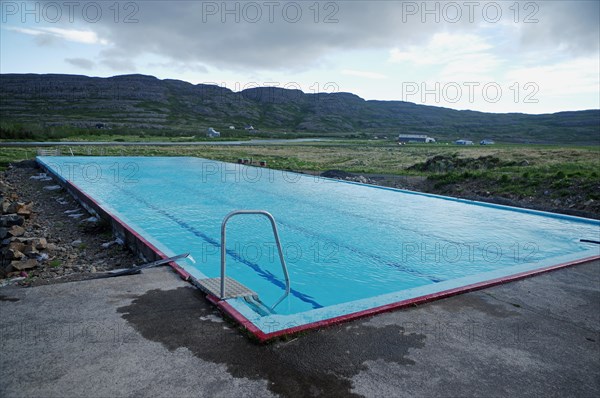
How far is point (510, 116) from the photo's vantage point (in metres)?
158

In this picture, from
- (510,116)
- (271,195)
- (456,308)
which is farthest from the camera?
(510,116)

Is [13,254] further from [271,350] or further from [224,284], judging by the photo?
[271,350]

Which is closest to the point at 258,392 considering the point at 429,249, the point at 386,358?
the point at 386,358

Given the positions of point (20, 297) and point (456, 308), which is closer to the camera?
point (20, 297)

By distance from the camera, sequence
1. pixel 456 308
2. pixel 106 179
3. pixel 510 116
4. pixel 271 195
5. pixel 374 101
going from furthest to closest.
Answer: pixel 374 101, pixel 510 116, pixel 106 179, pixel 271 195, pixel 456 308

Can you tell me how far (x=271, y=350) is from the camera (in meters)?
3.41

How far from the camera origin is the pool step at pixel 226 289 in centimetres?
439

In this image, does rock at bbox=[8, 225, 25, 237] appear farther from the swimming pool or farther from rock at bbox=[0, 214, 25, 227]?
the swimming pool

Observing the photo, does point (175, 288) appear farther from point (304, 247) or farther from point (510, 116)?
point (510, 116)

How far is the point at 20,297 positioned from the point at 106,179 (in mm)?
13596

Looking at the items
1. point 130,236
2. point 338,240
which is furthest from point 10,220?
point 338,240

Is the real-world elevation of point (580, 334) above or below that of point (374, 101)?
below

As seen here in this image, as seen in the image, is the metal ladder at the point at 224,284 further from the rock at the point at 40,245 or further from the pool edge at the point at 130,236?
the rock at the point at 40,245

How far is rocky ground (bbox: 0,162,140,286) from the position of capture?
A: 19.6 feet
